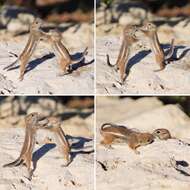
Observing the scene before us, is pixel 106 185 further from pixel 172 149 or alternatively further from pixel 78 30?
pixel 78 30

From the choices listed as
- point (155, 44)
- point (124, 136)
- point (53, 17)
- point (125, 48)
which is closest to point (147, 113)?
point (155, 44)

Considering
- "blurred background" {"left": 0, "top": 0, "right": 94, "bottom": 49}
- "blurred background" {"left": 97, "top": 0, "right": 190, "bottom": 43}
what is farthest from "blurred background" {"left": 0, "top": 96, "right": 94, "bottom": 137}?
"blurred background" {"left": 97, "top": 0, "right": 190, "bottom": 43}

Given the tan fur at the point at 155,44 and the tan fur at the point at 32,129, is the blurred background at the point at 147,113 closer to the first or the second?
the tan fur at the point at 155,44

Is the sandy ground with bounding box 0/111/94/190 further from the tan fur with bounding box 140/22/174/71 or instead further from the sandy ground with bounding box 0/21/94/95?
the tan fur with bounding box 140/22/174/71

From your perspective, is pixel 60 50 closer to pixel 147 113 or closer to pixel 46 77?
pixel 46 77

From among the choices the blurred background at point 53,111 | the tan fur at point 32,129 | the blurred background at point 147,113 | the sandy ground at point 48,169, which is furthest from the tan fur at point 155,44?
the blurred background at point 53,111

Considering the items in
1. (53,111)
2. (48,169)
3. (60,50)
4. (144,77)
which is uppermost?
(60,50)

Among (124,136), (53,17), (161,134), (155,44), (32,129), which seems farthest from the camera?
(53,17)
